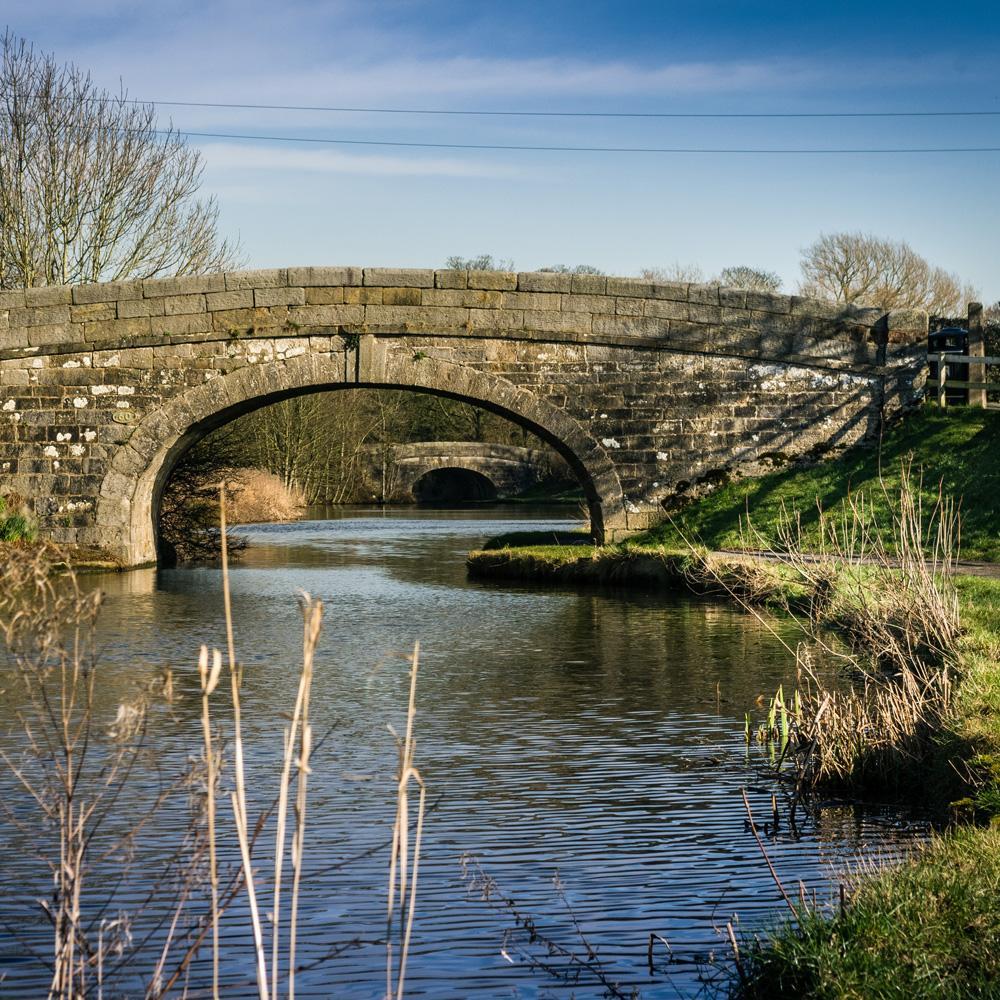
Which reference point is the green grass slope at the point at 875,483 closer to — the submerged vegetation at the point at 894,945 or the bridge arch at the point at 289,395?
the bridge arch at the point at 289,395

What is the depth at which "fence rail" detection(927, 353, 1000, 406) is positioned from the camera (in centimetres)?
1672

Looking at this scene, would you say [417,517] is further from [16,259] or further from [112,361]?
[112,361]

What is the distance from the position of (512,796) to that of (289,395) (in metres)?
11.3

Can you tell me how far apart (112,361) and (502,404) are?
14.3ft

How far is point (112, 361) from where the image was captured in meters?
15.9

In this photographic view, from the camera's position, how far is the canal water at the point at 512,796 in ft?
12.5

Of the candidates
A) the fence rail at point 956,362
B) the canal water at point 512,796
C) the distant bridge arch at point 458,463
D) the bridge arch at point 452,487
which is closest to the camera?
the canal water at point 512,796

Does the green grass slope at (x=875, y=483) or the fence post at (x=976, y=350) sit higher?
the fence post at (x=976, y=350)

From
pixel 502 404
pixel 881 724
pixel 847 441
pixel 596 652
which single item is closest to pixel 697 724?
pixel 881 724

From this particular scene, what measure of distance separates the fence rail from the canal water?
620cm

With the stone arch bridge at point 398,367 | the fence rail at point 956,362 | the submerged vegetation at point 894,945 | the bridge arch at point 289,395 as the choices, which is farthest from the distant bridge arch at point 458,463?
the submerged vegetation at point 894,945

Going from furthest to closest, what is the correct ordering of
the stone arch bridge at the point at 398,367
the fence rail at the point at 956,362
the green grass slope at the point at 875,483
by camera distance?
the fence rail at the point at 956,362, the stone arch bridge at the point at 398,367, the green grass slope at the point at 875,483

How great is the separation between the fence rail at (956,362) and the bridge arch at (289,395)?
4.09 metres

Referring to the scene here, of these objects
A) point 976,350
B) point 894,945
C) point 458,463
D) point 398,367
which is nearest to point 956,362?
A: point 976,350
